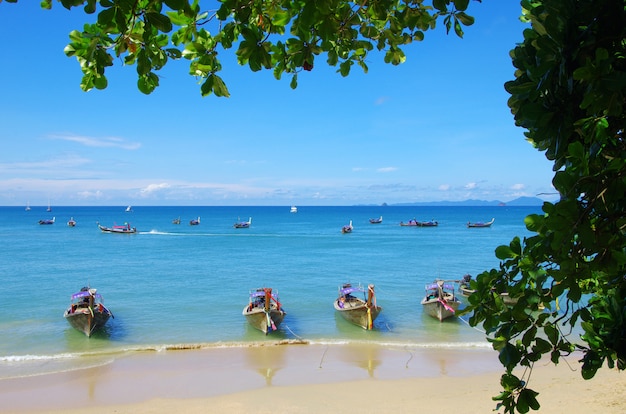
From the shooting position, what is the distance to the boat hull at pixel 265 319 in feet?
51.5

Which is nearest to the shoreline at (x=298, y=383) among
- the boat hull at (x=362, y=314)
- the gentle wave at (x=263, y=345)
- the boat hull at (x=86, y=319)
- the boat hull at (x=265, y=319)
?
the gentle wave at (x=263, y=345)

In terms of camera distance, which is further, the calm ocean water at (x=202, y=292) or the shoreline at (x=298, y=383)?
the calm ocean water at (x=202, y=292)

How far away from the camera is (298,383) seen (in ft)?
38.5

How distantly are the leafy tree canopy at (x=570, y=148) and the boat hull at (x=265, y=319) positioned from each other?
14.4 meters

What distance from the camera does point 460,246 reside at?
46469 mm

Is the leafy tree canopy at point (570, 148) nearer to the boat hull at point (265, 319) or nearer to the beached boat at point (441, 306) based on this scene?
the boat hull at point (265, 319)

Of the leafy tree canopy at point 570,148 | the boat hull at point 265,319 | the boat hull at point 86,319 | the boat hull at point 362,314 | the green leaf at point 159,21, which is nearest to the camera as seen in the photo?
the leafy tree canopy at point 570,148

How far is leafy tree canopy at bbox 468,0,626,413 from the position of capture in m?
1.45

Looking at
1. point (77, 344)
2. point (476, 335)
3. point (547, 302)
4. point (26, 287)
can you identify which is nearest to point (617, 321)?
point (547, 302)

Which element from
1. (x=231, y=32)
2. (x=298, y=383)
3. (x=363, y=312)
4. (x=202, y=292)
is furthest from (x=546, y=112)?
(x=202, y=292)

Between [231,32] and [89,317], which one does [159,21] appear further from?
[89,317]

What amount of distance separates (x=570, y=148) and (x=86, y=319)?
56.4ft

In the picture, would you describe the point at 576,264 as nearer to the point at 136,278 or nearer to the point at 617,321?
the point at 617,321

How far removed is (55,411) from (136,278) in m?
18.6
